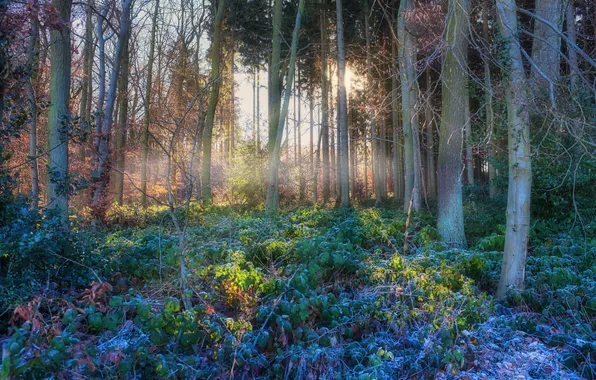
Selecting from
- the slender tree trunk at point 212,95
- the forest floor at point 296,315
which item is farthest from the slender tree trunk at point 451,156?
the slender tree trunk at point 212,95

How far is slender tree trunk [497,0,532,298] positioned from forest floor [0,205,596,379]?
475 millimetres

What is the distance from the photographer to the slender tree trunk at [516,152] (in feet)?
14.1

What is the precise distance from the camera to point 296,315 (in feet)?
12.4

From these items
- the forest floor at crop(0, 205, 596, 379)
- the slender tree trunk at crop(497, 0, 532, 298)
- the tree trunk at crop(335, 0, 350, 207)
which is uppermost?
the tree trunk at crop(335, 0, 350, 207)

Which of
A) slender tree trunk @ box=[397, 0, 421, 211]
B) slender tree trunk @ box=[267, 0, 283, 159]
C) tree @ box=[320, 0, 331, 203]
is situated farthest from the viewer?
tree @ box=[320, 0, 331, 203]

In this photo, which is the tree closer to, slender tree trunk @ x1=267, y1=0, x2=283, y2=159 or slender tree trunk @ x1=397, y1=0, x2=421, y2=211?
slender tree trunk @ x1=267, y1=0, x2=283, y2=159

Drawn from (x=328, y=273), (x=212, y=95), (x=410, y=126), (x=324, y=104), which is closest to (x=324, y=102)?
(x=324, y=104)

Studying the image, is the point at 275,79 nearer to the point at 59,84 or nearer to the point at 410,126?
the point at 410,126

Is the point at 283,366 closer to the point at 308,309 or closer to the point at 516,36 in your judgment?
the point at 308,309

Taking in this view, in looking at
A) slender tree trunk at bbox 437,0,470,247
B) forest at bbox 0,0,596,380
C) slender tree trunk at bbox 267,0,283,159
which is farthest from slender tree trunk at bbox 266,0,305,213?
slender tree trunk at bbox 437,0,470,247

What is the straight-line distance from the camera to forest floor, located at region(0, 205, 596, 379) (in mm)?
3115

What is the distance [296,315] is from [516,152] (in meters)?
3.15

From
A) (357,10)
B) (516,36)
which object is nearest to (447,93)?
(516,36)

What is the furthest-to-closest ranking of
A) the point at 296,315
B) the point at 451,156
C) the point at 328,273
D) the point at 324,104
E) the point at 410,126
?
the point at 324,104 < the point at 410,126 < the point at 451,156 < the point at 328,273 < the point at 296,315
